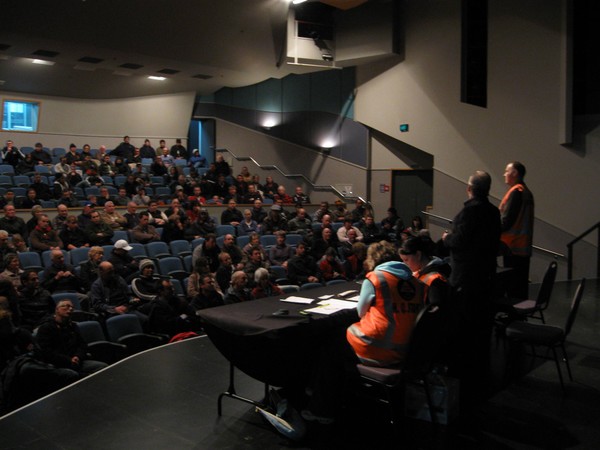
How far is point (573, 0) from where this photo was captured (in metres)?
8.50

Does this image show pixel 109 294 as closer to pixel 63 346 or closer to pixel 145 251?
pixel 63 346

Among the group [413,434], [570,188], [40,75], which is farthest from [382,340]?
[40,75]

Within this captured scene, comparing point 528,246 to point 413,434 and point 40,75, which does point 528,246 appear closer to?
point 413,434

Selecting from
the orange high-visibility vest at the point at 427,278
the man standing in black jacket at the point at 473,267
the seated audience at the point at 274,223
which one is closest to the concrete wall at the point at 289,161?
the seated audience at the point at 274,223

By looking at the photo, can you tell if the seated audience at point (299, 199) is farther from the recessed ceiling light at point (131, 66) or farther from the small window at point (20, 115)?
the small window at point (20, 115)

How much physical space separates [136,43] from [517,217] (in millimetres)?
8615

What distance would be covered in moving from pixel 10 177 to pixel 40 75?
3122 mm

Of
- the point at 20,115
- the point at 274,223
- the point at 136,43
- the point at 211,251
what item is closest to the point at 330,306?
the point at 211,251

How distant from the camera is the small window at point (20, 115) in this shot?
12.4 metres

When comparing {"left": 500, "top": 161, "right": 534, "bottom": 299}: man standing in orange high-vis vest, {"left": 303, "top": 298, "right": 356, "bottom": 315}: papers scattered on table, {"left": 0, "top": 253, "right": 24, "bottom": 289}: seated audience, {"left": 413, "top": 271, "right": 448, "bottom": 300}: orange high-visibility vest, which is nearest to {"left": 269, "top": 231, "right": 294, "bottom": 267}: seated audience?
{"left": 0, "top": 253, "right": 24, "bottom": 289}: seated audience

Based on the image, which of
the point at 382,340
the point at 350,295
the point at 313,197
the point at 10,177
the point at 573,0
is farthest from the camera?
the point at 313,197

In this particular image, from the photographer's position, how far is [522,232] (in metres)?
4.24

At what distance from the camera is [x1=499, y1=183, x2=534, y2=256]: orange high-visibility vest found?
4.20m

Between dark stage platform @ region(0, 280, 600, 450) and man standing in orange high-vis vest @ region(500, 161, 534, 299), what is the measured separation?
85cm
